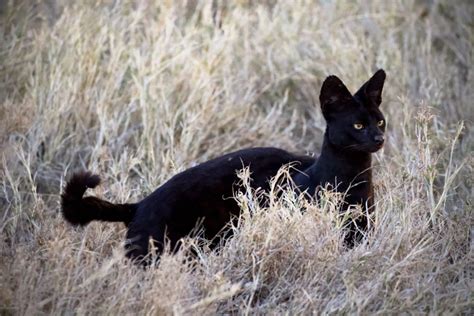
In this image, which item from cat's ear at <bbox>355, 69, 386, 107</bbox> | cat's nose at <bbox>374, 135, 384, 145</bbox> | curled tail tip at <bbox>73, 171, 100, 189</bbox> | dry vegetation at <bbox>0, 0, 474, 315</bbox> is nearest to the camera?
dry vegetation at <bbox>0, 0, 474, 315</bbox>

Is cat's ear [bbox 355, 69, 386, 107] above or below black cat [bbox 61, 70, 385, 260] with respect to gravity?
above

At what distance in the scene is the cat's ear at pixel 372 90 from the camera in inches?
159

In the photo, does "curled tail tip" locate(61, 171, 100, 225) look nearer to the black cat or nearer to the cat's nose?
the black cat

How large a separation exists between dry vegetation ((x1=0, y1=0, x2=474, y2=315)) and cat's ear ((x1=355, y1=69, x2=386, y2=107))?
24 centimetres

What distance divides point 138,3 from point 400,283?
341 centimetres

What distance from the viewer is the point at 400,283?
10.8ft

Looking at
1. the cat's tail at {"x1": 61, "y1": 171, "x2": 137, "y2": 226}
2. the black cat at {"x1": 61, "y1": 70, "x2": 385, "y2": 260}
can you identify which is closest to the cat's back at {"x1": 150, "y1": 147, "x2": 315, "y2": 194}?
the black cat at {"x1": 61, "y1": 70, "x2": 385, "y2": 260}

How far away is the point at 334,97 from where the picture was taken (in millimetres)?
4008

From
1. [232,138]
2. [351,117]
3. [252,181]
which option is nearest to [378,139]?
[351,117]

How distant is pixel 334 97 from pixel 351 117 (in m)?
0.13

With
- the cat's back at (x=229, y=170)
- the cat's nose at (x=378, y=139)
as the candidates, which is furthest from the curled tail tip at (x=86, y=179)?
the cat's nose at (x=378, y=139)

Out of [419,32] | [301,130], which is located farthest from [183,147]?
[419,32]

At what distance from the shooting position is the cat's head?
154 inches

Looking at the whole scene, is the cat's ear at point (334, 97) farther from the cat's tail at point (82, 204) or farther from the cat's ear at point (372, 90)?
the cat's tail at point (82, 204)
